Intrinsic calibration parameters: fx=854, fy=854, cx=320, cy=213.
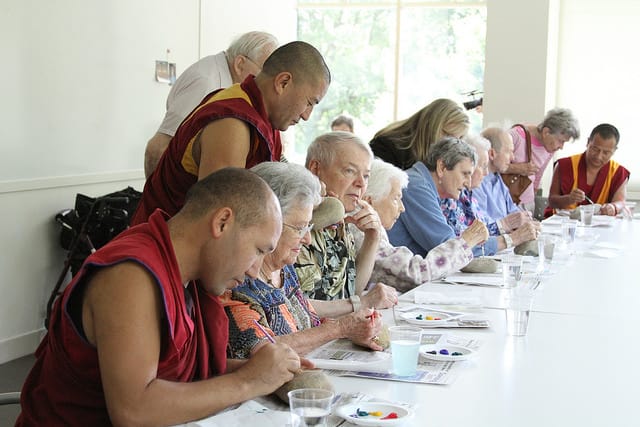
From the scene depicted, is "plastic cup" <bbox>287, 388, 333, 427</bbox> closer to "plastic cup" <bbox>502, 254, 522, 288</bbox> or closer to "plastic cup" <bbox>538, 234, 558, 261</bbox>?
"plastic cup" <bbox>502, 254, 522, 288</bbox>

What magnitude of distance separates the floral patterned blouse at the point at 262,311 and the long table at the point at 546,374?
0.74ft

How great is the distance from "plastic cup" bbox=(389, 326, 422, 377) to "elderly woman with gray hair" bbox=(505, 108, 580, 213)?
423 centimetres

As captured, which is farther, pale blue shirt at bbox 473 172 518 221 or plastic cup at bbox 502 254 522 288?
pale blue shirt at bbox 473 172 518 221

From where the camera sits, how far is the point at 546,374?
193 cm

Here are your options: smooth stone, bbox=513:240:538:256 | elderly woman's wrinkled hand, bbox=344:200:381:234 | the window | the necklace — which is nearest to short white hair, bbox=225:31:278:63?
elderly woman's wrinkled hand, bbox=344:200:381:234

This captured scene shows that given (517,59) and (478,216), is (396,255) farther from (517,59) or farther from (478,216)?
(517,59)

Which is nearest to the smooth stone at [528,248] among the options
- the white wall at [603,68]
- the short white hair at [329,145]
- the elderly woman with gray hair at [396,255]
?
the elderly woman with gray hair at [396,255]

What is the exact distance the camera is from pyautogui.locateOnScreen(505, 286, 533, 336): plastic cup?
7.28 ft

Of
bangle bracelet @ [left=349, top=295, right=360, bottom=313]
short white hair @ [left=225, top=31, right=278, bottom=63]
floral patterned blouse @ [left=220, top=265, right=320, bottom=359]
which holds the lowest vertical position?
bangle bracelet @ [left=349, top=295, right=360, bottom=313]

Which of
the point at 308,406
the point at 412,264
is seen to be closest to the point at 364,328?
the point at 308,406

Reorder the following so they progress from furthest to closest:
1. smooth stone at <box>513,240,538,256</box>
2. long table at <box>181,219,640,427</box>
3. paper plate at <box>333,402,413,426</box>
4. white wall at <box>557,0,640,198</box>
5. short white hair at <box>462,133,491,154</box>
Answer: white wall at <box>557,0,640,198</box>, short white hair at <box>462,133,491,154</box>, smooth stone at <box>513,240,538,256</box>, long table at <box>181,219,640,427</box>, paper plate at <box>333,402,413,426</box>

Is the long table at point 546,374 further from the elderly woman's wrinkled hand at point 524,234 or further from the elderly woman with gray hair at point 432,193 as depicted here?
the elderly woman's wrinkled hand at point 524,234

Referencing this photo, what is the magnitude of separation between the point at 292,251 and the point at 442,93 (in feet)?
22.4

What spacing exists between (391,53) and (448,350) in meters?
7.11
